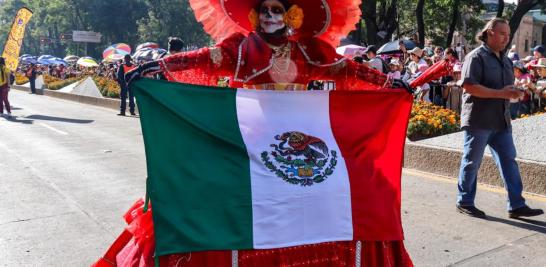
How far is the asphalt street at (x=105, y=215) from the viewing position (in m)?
4.04

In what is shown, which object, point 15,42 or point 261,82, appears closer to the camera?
point 261,82

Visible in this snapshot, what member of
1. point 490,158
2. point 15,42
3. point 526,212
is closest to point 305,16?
point 526,212

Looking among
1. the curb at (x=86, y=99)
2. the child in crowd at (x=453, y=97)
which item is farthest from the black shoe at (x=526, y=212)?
the curb at (x=86, y=99)

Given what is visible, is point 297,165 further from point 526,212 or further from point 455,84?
point 455,84

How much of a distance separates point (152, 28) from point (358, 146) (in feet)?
194

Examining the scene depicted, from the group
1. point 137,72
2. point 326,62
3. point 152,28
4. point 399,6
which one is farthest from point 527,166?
point 152,28

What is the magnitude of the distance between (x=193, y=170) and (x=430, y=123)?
18.3 feet

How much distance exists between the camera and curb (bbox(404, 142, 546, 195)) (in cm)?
561

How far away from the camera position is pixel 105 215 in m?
5.09

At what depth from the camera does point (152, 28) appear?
5934 centimetres

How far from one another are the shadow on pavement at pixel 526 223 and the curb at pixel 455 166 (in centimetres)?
98

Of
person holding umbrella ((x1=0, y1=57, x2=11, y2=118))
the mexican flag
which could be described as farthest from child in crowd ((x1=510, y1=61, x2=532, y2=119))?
person holding umbrella ((x1=0, y1=57, x2=11, y2=118))

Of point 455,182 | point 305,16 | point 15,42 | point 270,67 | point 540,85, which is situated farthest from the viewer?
point 15,42

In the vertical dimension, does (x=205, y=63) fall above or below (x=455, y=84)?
above
